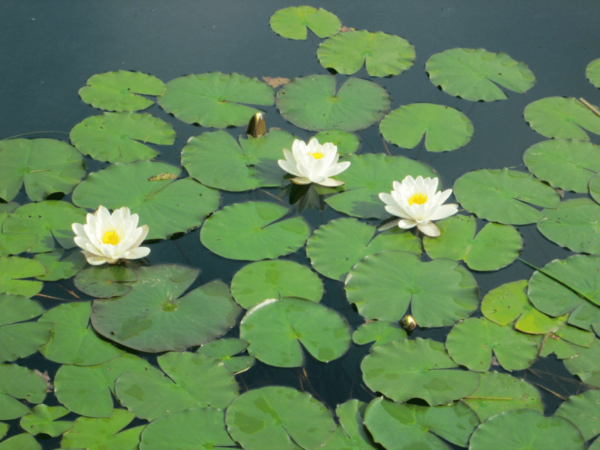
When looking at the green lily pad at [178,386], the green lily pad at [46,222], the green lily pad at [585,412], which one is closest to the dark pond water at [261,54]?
the green lily pad at [46,222]

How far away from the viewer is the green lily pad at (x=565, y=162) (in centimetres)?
320

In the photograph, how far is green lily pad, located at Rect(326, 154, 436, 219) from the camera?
9.91 ft

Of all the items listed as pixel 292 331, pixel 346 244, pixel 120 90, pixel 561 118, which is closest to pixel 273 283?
pixel 292 331

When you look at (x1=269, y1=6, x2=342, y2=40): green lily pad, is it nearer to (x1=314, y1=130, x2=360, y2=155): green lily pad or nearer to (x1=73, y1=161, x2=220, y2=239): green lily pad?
(x1=314, y1=130, x2=360, y2=155): green lily pad

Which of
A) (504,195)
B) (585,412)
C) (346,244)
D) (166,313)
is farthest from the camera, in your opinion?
(504,195)

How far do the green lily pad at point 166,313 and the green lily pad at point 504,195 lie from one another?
1497 millimetres

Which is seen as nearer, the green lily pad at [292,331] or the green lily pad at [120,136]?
the green lily pad at [292,331]

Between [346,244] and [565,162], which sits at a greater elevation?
[565,162]

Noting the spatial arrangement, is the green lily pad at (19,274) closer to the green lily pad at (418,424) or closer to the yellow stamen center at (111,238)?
the yellow stamen center at (111,238)

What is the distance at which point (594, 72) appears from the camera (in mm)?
4062

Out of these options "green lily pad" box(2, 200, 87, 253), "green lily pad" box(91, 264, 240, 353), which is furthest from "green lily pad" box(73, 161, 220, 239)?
"green lily pad" box(91, 264, 240, 353)

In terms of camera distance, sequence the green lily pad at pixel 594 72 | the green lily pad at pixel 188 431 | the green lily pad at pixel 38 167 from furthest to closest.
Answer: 1. the green lily pad at pixel 594 72
2. the green lily pad at pixel 38 167
3. the green lily pad at pixel 188 431

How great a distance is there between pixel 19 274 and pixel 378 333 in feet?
5.78

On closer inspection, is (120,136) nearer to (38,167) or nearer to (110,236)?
(38,167)
